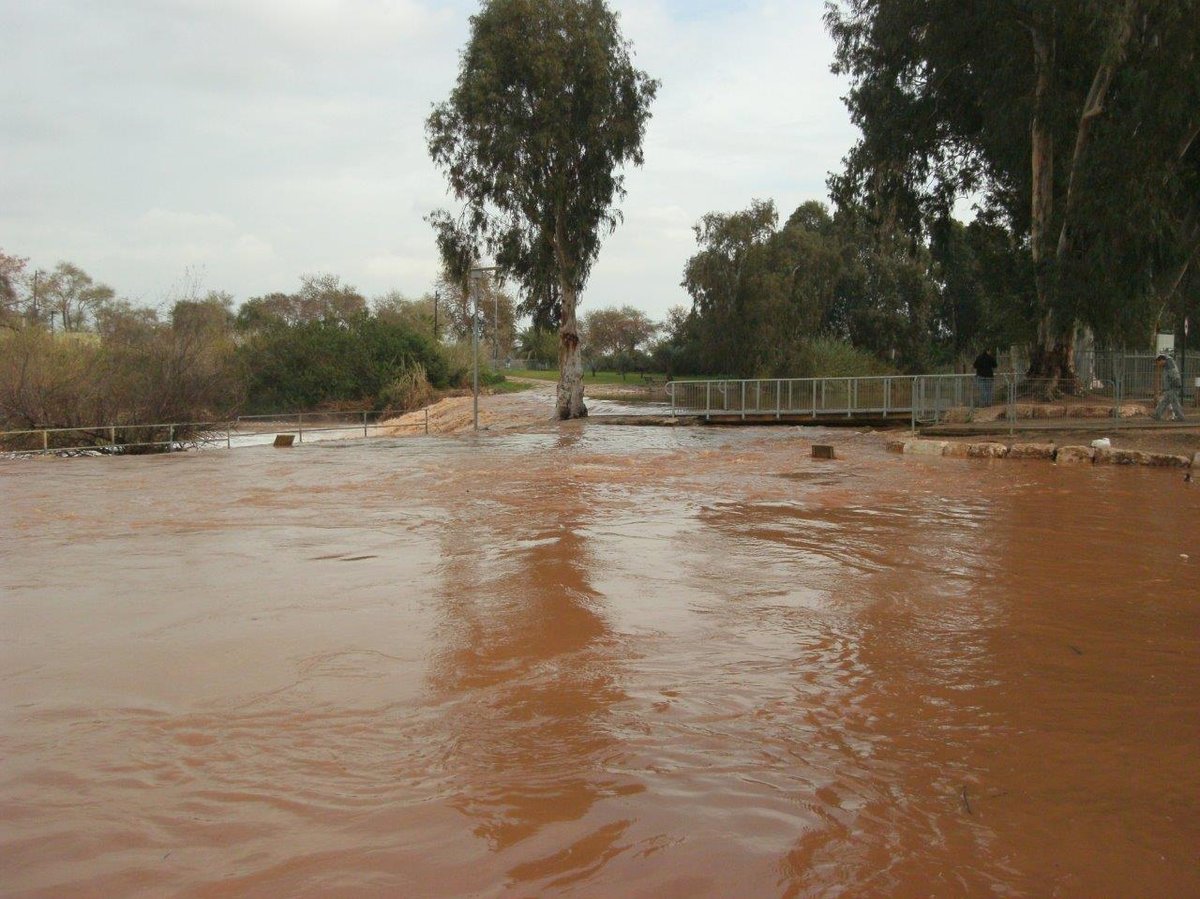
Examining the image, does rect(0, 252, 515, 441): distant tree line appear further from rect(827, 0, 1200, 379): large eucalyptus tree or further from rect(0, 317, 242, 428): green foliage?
rect(827, 0, 1200, 379): large eucalyptus tree

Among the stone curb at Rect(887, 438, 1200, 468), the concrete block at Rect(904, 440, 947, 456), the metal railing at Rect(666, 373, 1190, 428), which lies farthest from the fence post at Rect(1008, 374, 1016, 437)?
the concrete block at Rect(904, 440, 947, 456)

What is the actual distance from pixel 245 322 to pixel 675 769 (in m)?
96.7

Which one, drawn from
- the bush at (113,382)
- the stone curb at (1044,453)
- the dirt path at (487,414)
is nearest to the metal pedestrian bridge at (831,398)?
the stone curb at (1044,453)

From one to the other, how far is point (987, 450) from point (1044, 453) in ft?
3.81

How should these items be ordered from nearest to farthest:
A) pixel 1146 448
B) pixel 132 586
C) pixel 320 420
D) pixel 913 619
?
pixel 913 619
pixel 132 586
pixel 1146 448
pixel 320 420

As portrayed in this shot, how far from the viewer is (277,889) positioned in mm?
3631

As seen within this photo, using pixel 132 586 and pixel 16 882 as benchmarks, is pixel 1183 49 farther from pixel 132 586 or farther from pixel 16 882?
pixel 16 882

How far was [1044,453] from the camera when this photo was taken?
66.5ft

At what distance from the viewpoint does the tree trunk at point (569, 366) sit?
39.3 metres

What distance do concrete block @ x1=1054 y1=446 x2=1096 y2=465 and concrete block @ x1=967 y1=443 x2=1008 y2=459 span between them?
1299 millimetres

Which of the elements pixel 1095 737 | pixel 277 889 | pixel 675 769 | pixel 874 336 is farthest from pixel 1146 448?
pixel 874 336

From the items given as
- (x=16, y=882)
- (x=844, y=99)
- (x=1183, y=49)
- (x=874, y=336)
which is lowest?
(x=16, y=882)

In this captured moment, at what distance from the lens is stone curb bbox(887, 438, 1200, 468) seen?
18484 millimetres

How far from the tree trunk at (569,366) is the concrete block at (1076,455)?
22.6 meters
